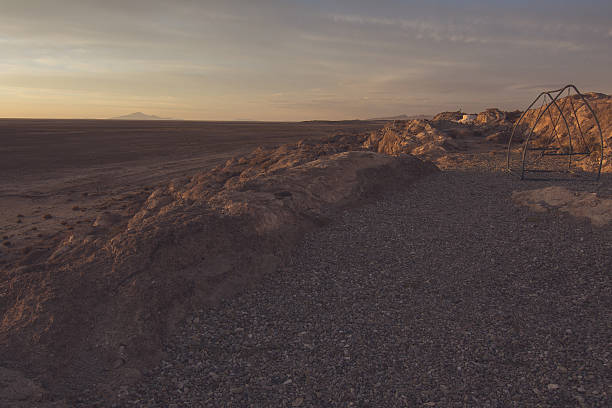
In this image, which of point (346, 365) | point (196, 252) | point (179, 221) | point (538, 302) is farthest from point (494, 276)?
point (179, 221)

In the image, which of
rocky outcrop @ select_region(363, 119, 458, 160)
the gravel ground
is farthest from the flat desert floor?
rocky outcrop @ select_region(363, 119, 458, 160)

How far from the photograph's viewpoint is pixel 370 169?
12758 millimetres

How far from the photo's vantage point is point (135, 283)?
639 cm

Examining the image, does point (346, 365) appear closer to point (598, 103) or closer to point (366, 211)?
point (366, 211)

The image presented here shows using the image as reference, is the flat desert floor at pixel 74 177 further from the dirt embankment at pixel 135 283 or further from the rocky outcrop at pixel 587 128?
the rocky outcrop at pixel 587 128

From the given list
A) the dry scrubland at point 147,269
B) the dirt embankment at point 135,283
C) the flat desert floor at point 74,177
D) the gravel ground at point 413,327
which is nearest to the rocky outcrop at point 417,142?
the dry scrubland at point 147,269

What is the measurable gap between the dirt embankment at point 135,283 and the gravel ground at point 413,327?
44 cm

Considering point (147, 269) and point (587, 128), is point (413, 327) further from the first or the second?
point (587, 128)

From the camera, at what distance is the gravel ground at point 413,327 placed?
468cm

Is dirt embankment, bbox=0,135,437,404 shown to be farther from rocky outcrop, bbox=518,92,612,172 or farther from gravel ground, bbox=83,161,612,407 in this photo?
rocky outcrop, bbox=518,92,612,172

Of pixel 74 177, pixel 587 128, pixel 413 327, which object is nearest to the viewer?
pixel 413 327

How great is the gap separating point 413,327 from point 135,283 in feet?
15.4

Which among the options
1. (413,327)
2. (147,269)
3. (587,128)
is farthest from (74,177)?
(587,128)

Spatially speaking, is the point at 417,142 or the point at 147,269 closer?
the point at 147,269
